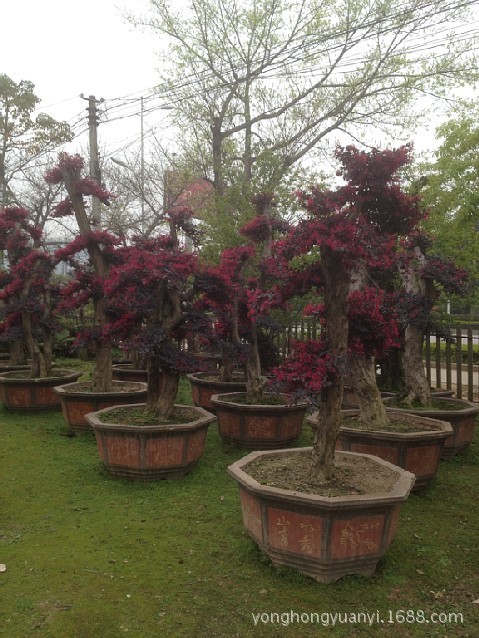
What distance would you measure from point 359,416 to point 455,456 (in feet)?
4.54

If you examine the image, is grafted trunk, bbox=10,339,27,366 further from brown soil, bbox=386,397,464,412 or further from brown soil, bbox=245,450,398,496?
brown soil, bbox=245,450,398,496

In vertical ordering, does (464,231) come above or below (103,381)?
above

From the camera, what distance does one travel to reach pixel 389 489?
134 inches

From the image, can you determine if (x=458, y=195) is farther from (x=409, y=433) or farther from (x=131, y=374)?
(x=131, y=374)

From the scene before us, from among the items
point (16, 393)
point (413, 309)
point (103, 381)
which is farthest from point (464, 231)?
point (16, 393)

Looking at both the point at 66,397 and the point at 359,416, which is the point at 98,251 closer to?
the point at 66,397

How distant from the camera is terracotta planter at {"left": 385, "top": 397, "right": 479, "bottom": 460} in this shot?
559cm

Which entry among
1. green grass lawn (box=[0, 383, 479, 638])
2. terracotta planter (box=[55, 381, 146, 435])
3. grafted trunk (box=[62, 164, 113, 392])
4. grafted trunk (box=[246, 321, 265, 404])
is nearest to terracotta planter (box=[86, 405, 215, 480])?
green grass lawn (box=[0, 383, 479, 638])

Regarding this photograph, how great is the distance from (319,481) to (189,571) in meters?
1.02

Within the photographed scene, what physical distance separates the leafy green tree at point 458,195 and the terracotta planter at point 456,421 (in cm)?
218

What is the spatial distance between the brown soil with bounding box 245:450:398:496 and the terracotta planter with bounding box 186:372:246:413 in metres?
3.54

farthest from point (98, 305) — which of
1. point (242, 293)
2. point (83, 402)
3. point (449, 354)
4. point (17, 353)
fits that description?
point (449, 354)

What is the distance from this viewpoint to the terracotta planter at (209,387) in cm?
780

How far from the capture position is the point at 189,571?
3314 mm
